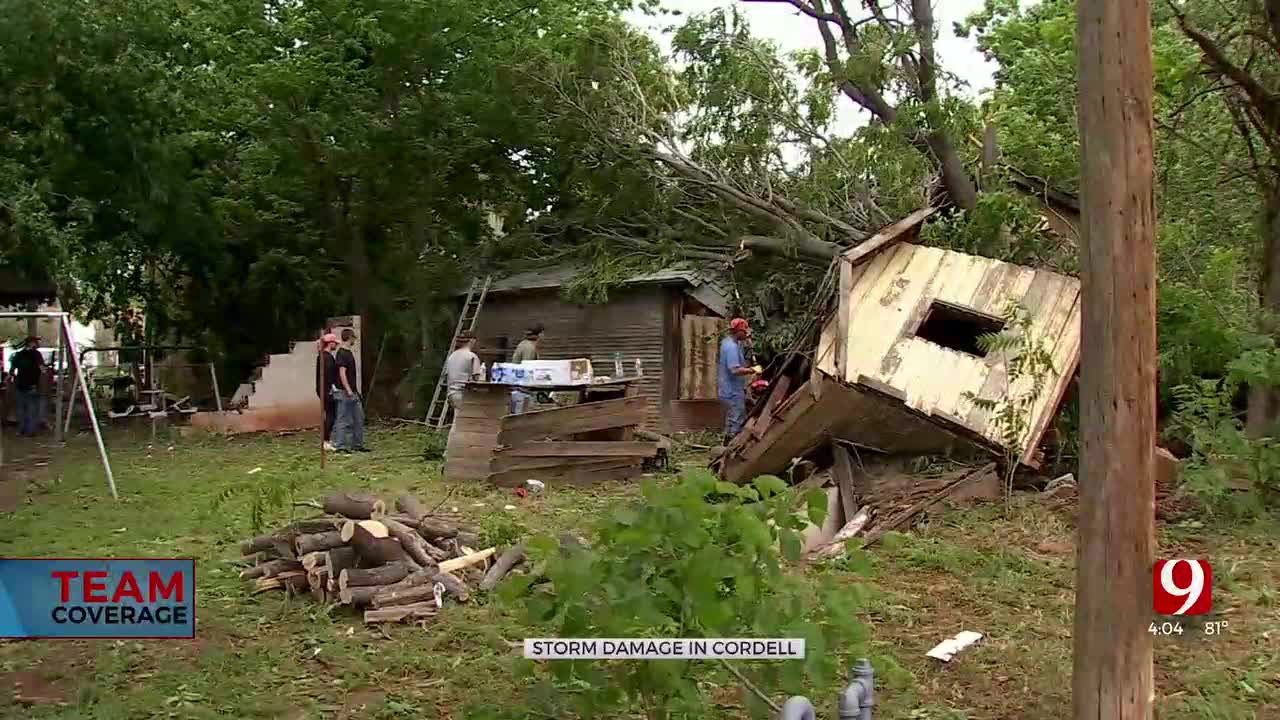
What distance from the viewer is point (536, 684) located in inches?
181

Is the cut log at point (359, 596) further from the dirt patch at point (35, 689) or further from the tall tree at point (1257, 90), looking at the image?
the tall tree at point (1257, 90)

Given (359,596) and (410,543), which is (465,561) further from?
(359,596)

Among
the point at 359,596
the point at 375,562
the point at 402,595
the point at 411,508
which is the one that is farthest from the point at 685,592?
the point at 411,508

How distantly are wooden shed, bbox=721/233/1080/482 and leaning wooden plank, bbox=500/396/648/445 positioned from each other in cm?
204

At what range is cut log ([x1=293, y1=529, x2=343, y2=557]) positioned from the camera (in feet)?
22.8

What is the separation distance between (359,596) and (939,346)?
580cm

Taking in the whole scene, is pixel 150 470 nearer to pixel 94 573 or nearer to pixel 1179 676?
pixel 94 573

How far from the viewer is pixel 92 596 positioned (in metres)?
4.82

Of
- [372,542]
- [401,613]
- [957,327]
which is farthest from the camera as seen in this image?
[957,327]

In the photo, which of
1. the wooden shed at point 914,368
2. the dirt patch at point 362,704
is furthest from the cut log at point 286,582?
the wooden shed at point 914,368

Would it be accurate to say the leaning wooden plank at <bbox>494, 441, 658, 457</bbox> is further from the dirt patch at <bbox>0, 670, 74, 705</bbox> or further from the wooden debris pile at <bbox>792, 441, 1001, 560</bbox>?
the dirt patch at <bbox>0, 670, 74, 705</bbox>

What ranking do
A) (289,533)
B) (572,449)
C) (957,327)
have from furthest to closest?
(572,449)
(957,327)
(289,533)

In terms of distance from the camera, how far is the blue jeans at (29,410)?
17734mm

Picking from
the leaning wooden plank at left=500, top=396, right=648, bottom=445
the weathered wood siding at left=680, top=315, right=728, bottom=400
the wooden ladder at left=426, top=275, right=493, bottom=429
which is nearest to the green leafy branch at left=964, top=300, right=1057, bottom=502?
the leaning wooden plank at left=500, top=396, right=648, bottom=445
